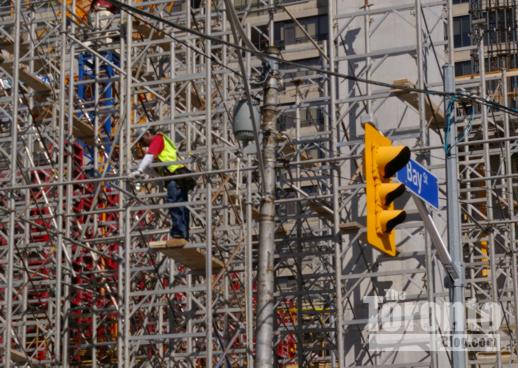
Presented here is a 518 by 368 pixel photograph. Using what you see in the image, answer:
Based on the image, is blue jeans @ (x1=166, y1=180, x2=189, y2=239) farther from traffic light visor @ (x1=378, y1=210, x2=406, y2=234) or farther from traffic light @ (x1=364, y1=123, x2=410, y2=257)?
traffic light visor @ (x1=378, y1=210, x2=406, y2=234)

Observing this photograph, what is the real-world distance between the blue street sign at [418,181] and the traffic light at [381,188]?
27.3 inches

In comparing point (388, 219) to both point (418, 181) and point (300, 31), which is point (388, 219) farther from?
point (300, 31)

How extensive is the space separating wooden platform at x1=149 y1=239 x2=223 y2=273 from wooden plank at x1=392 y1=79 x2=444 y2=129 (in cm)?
453

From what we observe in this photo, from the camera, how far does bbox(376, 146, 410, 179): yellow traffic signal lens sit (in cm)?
1413

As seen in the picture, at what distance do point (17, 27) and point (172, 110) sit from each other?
3456 millimetres

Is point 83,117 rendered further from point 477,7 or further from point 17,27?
point 477,7

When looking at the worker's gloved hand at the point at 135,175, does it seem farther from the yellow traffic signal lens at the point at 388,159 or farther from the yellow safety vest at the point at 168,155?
the yellow traffic signal lens at the point at 388,159

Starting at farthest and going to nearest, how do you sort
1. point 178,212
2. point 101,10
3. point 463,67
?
1. point 463,67
2. point 101,10
3. point 178,212

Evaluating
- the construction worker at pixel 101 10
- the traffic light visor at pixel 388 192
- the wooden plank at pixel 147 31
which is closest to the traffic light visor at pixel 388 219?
the traffic light visor at pixel 388 192

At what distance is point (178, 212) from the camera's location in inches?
947

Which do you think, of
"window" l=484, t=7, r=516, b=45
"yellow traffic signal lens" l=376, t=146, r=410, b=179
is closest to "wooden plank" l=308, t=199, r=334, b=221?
"yellow traffic signal lens" l=376, t=146, r=410, b=179

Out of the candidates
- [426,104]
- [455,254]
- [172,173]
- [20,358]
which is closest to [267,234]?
[455,254]

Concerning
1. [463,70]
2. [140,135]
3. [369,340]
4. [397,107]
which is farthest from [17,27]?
[463,70]

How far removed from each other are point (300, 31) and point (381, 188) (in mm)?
43468
